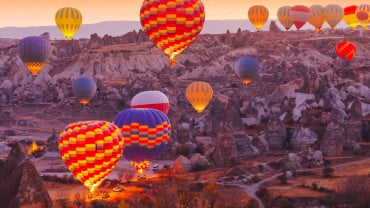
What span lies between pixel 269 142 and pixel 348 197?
50.1ft

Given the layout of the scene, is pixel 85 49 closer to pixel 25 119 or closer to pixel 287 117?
pixel 25 119

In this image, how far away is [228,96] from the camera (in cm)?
7281

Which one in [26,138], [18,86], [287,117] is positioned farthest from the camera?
A: [18,86]

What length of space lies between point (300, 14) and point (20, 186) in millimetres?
88170

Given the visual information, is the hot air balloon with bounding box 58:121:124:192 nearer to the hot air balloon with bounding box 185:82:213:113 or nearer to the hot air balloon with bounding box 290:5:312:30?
the hot air balloon with bounding box 185:82:213:113

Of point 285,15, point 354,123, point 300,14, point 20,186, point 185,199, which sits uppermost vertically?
point 285,15

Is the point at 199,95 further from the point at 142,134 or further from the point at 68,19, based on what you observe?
the point at 68,19

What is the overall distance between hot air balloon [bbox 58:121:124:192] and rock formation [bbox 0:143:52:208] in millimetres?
6536

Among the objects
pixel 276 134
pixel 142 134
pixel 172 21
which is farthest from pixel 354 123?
pixel 142 134

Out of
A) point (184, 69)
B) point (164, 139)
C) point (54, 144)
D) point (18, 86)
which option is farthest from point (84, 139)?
point (184, 69)

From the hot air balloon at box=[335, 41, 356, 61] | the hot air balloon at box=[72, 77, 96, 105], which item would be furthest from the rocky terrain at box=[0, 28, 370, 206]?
the hot air balloon at box=[335, 41, 356, 61]

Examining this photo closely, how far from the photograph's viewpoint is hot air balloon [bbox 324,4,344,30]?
4449 inches

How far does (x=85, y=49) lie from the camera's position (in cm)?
10656

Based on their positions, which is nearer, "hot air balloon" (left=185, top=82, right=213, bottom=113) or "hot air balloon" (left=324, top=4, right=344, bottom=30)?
"hot air balloon" (left=185, top=82, right=213, bottom=113)
